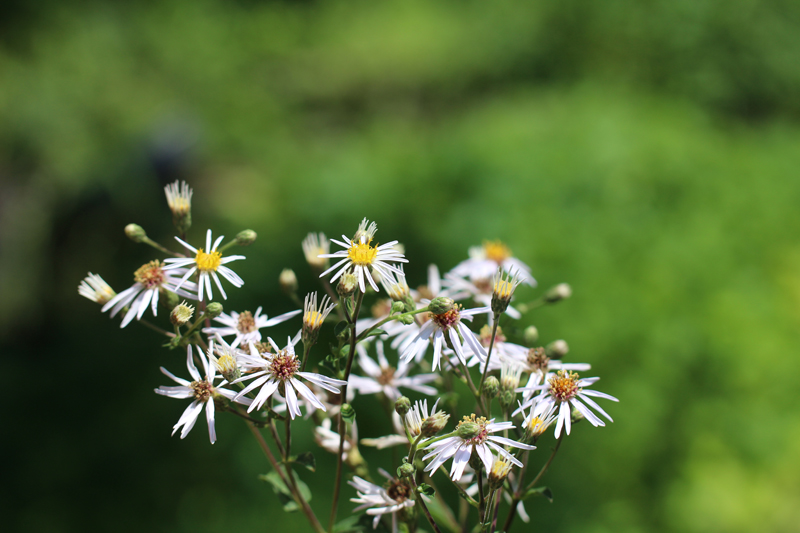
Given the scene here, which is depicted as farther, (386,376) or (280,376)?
(386,376)

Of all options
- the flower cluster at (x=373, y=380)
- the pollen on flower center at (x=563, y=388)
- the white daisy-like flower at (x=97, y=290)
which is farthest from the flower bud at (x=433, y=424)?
the white daisy-like flower at (x=97, y=290)

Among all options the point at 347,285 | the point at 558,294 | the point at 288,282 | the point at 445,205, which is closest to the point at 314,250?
the point at 288,282

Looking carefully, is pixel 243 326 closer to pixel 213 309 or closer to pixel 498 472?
pixel 213 309

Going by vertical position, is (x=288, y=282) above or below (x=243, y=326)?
above

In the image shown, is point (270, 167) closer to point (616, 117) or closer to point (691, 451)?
point (616, 117)

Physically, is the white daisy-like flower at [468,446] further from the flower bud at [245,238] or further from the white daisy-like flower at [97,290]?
the white daisy-like flower at [97,290]

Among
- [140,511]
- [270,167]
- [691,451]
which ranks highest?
[270,167]

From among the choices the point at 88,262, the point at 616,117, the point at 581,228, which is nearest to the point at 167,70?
the point at 88,262
